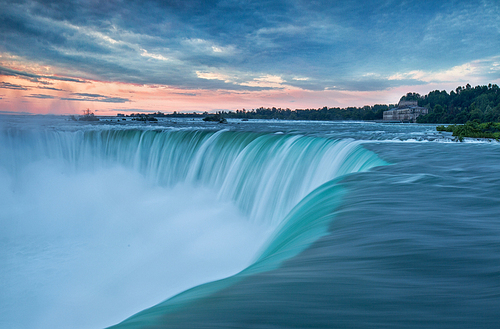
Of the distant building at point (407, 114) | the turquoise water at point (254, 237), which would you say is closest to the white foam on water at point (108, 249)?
the turquoise water at point (254, 237)

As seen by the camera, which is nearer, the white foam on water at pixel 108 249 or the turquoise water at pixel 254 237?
the turquoise water at pixel 254 237

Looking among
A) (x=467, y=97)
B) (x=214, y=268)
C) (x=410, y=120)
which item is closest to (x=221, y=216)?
(x=214, y=268)

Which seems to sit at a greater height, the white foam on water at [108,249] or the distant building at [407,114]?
the distant building at [407,114]

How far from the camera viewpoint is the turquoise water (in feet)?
7.18

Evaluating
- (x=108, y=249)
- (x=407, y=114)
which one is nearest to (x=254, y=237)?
(x=108, y=249)

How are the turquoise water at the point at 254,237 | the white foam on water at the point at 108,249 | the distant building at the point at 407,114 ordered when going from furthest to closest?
1. the distant building at the point at 407,114
2. the white foam on water at the point at 108,249
3. the turquoise water at the point at 254,237

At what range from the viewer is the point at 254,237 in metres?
9.03

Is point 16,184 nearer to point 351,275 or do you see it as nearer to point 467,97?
point 351,275

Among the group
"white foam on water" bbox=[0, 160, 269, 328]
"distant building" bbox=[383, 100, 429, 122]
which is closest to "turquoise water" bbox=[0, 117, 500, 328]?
"white foam on water" bbox=[0, 160, 269, 328]

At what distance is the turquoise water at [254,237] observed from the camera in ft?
7.18

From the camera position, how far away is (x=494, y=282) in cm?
240

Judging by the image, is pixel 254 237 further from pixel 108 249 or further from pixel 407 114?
pixel 407 114

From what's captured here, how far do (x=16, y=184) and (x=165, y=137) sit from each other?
10.3 m

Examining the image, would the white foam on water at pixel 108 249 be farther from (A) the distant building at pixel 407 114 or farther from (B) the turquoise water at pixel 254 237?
(A) the distant building at pixel 407 114
